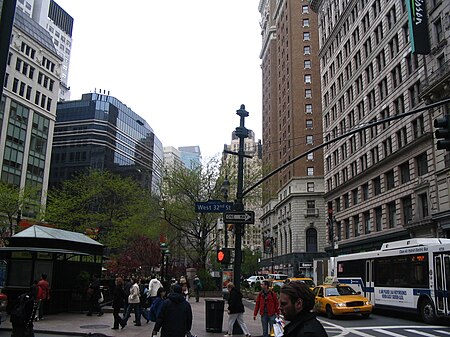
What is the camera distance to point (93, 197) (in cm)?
A: 4703

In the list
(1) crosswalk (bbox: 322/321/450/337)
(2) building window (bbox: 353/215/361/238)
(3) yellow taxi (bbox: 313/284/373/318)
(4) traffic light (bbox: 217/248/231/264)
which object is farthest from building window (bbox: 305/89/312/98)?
(4) traffic light (bbox: 217/248/231/264)

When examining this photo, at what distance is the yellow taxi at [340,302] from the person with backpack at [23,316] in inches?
525

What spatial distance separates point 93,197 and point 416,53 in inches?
1340

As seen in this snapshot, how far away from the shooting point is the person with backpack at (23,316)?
891 cm

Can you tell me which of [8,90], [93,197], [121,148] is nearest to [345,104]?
[93,197]

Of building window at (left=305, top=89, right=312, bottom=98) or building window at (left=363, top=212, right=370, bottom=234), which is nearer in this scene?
building window at (left=363, top=212, right=370, bottom=234)

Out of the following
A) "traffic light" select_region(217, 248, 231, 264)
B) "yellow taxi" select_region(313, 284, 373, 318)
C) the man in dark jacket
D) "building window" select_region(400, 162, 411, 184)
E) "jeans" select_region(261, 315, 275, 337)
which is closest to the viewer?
the man in dark jacket

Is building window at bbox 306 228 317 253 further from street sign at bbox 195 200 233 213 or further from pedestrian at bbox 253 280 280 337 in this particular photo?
pedestrian at bbox 253 280 280 337

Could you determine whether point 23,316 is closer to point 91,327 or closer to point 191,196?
point 91,327

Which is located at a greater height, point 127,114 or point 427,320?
point 127,114

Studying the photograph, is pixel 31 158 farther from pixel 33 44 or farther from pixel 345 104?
pixel 345 104

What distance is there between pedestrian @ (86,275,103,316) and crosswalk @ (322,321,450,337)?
32.6 feet

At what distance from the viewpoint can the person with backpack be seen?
891cm

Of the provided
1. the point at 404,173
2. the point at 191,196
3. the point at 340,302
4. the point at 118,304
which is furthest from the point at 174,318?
the point at 404,173
